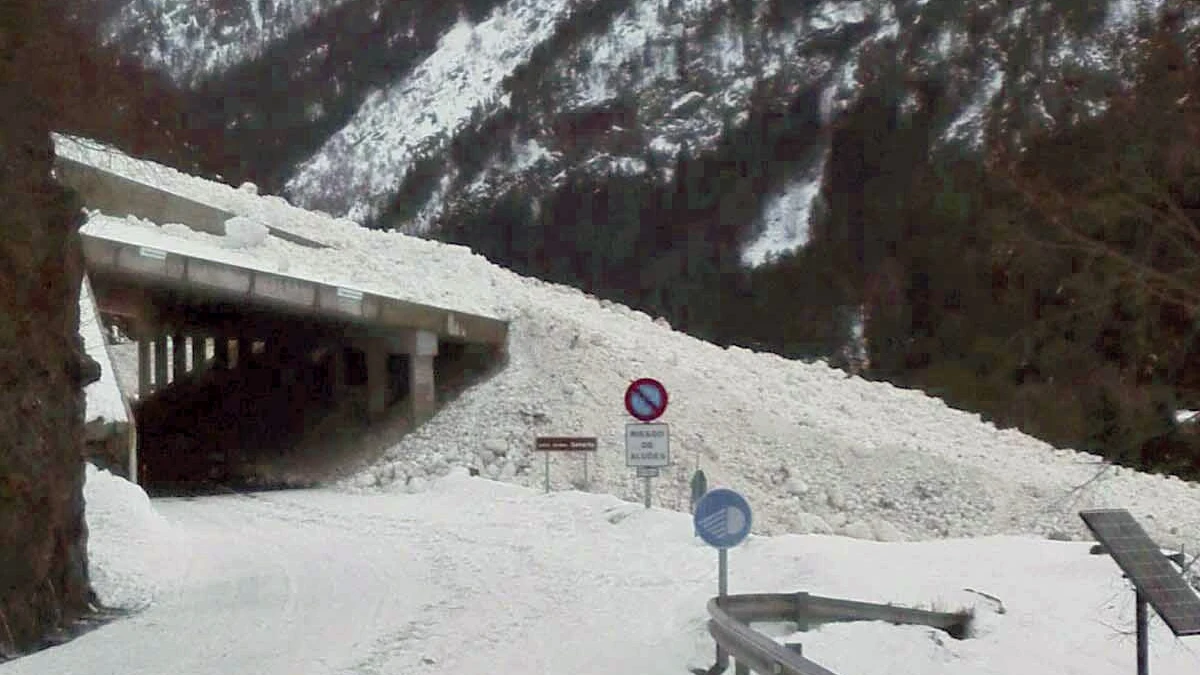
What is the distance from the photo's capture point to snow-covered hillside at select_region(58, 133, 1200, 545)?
33.1 meters

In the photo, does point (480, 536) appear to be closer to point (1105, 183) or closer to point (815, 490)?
point (815, 490)

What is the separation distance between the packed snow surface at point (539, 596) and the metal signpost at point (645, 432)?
1.05 metres

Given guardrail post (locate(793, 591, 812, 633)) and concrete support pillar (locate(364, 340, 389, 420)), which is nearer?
guardrail post (locate(793, 591, 812, 633))

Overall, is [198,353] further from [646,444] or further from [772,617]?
[772,617]

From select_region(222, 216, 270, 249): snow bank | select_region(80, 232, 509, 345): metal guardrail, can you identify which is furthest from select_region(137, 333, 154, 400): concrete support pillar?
select_region(80, 232, 509, 345): metal guardrail

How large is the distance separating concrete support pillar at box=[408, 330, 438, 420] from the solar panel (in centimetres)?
2520

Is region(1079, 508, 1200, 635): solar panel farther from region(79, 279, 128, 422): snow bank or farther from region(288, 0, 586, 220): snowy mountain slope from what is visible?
region(288, 0, 586, 220): snowy mountain slope

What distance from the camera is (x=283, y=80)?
4993 inches

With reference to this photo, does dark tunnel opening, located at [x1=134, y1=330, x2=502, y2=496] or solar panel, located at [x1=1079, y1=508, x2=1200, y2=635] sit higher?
dark tunnel opening, located at [x1=134, y1=330, x2=502, y2=496]

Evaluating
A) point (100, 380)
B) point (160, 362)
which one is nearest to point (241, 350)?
point (160, 362)

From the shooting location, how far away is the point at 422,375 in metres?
Result: 36.7

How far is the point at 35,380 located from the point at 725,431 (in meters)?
21.1

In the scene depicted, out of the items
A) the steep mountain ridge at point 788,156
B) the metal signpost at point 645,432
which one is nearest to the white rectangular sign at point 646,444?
the metal signpost at point 645,432

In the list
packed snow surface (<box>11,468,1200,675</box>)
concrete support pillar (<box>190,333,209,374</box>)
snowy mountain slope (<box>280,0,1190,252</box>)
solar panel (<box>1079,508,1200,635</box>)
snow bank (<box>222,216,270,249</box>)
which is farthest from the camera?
snowy mountain slope (<box>280,0,1190,252</box>)
